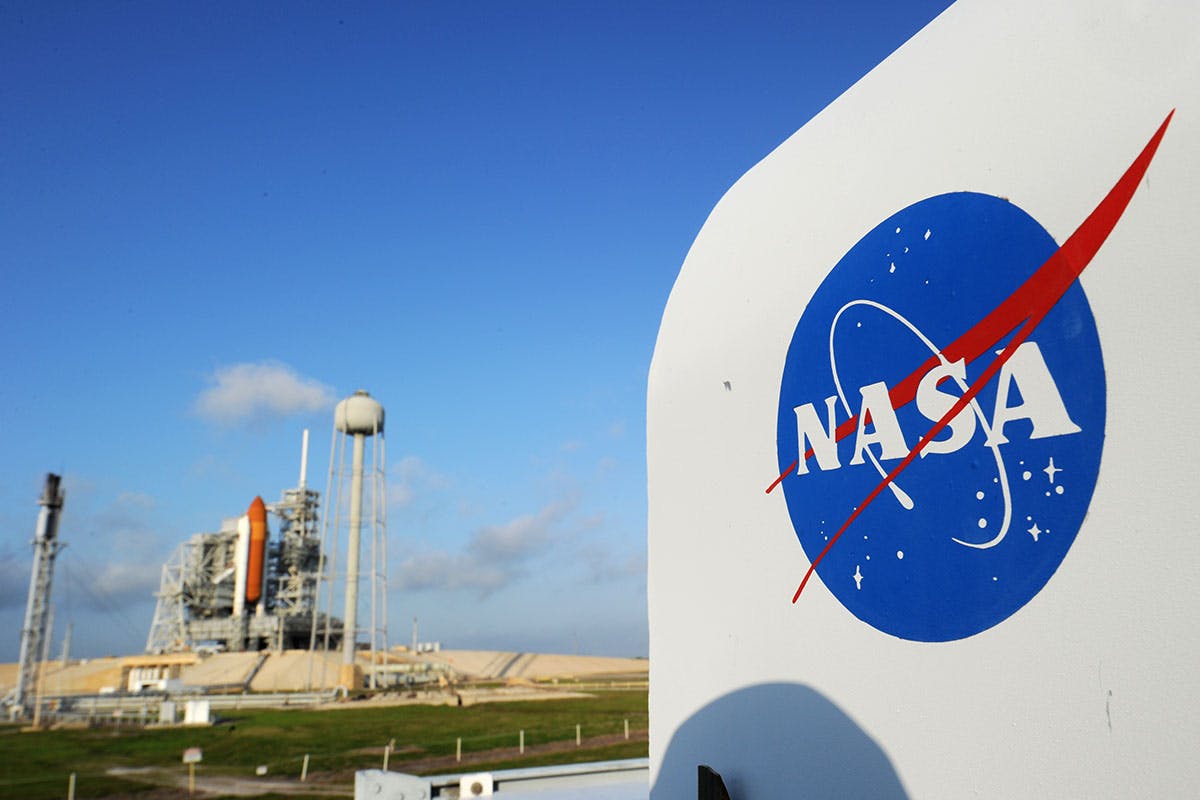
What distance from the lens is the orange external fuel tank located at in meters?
58.9

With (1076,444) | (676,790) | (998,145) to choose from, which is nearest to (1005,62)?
(998,145)

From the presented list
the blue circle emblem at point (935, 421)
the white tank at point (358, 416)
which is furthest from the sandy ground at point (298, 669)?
the blue circle emblem at point (935, 421)

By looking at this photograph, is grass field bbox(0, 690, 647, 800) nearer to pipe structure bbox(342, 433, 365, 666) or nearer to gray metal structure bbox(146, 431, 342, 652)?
pipe structure bbox(342, 433, 365, 666)

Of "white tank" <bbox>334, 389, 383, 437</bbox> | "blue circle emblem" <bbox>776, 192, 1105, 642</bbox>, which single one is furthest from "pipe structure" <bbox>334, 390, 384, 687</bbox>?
"blue circle emblem" <bbox>776, 192, 1105, 642</bbox>

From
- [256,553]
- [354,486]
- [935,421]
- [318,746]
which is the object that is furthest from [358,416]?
[935,421]

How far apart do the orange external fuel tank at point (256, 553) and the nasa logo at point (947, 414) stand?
61659 mm

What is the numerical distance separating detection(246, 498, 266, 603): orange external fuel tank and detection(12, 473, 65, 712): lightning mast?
52.5ft

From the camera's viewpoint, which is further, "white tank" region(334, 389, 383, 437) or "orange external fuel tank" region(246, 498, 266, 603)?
"orange external fuel tank" region(246, 498, 266, 603)

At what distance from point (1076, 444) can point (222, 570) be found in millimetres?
67023

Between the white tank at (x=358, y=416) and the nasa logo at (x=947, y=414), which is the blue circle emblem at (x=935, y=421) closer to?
the nasa logo at (x=947, y=414)

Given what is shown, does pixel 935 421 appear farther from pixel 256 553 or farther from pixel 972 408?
pixel 256 553

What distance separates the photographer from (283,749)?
24.8 meters

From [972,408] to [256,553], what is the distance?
62939mm

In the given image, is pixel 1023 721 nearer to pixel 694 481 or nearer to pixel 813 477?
pixel 813 477
